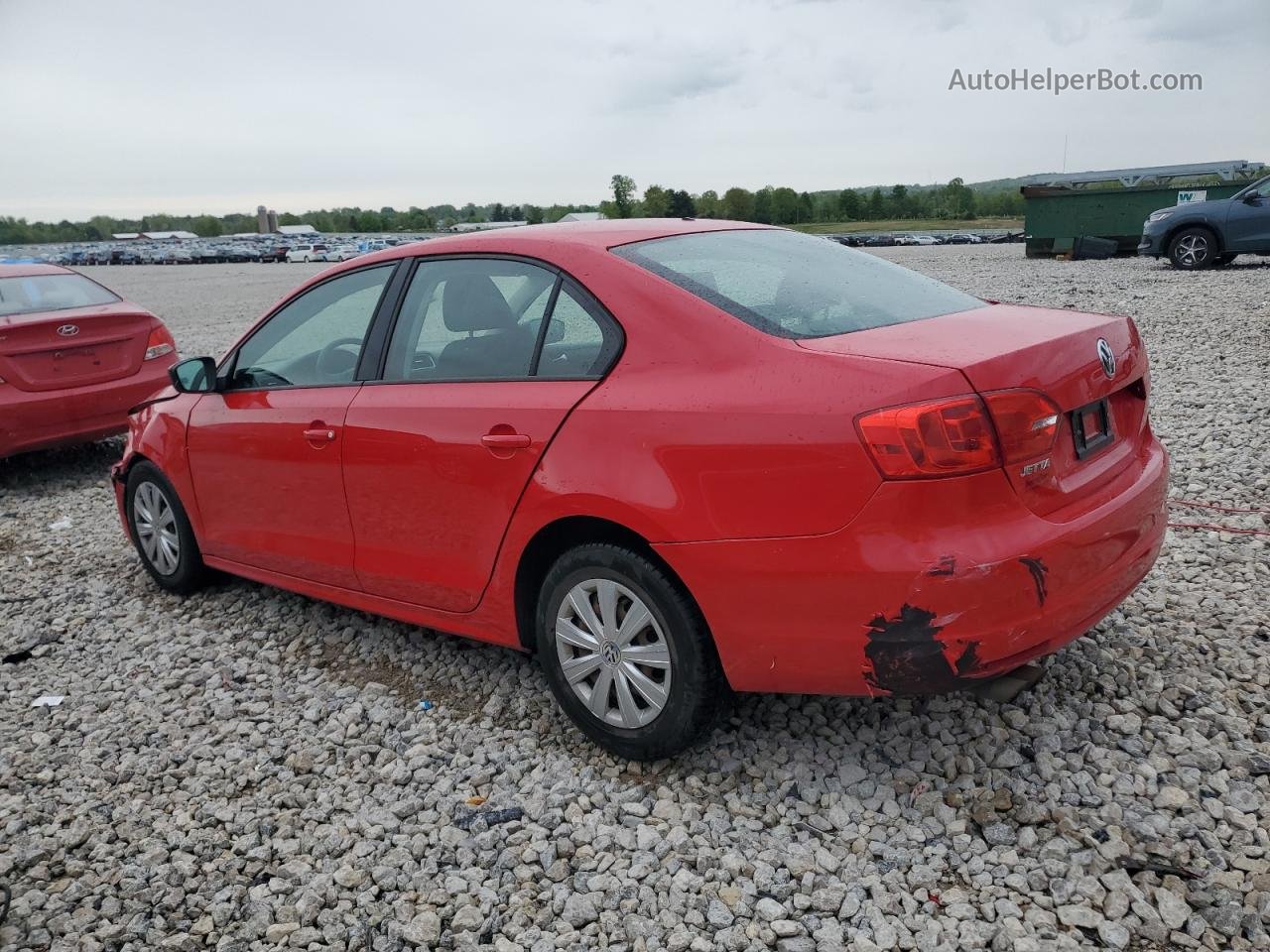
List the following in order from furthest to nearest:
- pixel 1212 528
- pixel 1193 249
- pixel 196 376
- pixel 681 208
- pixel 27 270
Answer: pixel 1193 249 < pixel 27 270 < pixel 681 208 < pixel 1212 528 < pixel 196 376

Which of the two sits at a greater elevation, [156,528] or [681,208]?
[681,208]

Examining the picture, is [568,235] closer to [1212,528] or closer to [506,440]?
[506,440]

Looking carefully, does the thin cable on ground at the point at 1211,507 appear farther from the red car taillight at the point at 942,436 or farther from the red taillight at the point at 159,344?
the red taillight at the point at 159,344

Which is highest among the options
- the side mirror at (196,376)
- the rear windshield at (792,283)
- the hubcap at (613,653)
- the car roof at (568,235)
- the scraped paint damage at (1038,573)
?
the car roof at (568,235)

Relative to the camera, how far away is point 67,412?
7695 millimetres

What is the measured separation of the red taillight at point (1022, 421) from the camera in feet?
8.70

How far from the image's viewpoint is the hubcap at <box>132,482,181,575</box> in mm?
5258

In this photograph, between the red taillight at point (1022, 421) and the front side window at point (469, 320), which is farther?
the front side window at point (469, 320)

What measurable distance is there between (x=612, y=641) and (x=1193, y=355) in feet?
28.3

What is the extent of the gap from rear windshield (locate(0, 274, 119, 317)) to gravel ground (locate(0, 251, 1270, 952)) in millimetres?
4224

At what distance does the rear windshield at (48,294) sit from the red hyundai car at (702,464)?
480cm

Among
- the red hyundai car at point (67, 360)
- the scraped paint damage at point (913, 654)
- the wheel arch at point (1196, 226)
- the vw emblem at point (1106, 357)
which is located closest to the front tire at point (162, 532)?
the red hyundai car at point (67, 360)

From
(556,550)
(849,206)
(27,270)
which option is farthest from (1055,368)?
(849,206)

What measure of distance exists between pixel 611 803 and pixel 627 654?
0.47m
